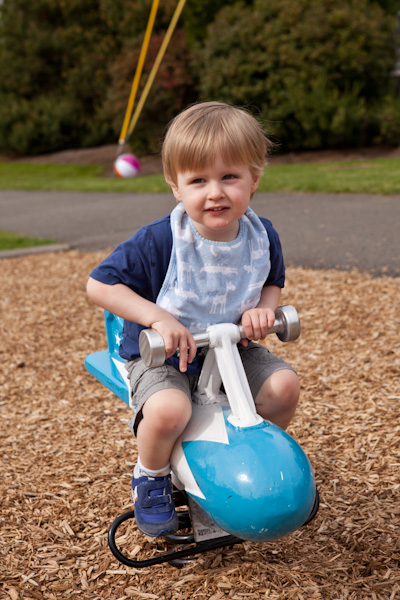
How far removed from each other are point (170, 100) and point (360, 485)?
732 inches

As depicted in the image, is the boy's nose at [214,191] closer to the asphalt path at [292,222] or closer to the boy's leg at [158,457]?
the boy's leg at [158,457]

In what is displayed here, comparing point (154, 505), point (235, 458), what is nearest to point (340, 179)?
point (154, 505)

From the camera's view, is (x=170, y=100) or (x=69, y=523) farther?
(x=170, y=100)

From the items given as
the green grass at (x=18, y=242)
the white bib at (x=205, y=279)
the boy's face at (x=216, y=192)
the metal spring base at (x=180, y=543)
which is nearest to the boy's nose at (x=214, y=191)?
the boy's face at (x=216, y=192)

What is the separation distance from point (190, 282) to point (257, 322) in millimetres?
248

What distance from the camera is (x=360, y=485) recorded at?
8.66 feet

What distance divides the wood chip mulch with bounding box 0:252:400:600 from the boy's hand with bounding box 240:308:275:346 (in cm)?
81

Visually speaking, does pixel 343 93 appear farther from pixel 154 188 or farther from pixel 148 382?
pixel 148 382

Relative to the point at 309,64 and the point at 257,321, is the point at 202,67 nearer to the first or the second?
the point at 309,64

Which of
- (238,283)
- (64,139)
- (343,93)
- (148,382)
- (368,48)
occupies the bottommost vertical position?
(64,139)

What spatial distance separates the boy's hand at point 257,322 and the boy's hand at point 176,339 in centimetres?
18

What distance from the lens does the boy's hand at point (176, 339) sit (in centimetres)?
183

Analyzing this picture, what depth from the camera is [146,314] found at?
1.94 meters

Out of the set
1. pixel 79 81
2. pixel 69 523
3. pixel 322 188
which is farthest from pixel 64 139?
pixel 69 523
